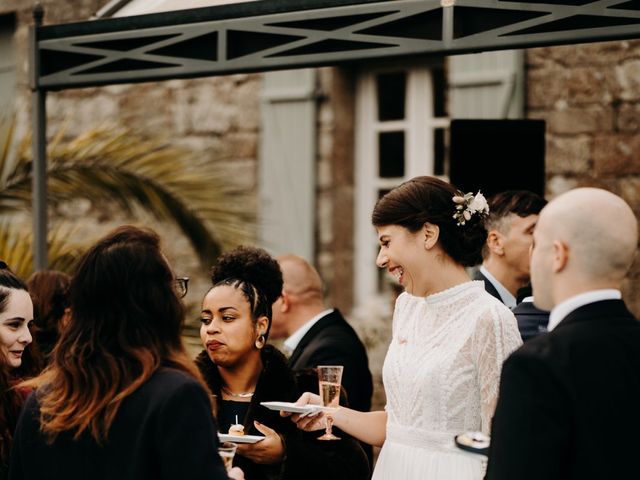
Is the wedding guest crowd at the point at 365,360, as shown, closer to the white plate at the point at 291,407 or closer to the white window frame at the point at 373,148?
the white plate at the point at 291,407

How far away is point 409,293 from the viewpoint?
4.39 m

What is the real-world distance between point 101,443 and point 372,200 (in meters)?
6.57

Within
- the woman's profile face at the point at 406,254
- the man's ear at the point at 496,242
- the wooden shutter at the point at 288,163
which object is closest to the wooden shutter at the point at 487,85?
the wooden shutter at the point at 288,163

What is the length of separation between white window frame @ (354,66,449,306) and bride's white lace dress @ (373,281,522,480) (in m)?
4.97

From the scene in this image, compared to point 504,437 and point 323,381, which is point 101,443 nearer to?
point 504,437

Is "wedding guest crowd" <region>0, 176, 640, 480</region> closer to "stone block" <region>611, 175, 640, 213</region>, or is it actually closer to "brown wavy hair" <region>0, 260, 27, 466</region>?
"brown wavy hair" <region>0, 260, 27, 466</region>

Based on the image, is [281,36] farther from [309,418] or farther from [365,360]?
[309,418]

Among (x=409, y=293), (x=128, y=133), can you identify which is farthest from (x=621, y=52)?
(x=409, y=293)

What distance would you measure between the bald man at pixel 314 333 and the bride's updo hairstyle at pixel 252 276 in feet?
3.15

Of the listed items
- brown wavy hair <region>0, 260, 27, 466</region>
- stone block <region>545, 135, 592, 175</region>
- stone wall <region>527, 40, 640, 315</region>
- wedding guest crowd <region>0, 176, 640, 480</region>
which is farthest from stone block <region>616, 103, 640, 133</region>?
brown wavy hair <region>0, 260, 27, 466</region>

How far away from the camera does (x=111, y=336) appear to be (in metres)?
3.14

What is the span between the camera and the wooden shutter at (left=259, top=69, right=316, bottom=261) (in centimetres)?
939

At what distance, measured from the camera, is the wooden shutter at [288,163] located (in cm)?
939

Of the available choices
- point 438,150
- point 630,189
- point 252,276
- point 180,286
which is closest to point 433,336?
point 252,276
